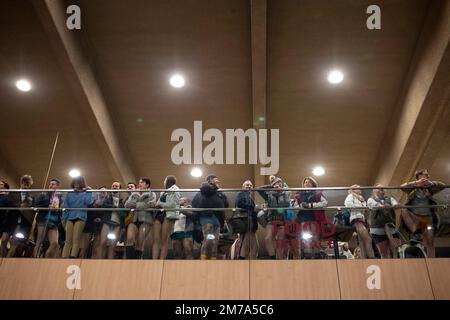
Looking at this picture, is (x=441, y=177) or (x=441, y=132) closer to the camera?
(x=441, y=132)

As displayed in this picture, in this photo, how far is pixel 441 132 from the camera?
876 cm

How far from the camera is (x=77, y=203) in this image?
6.03 m

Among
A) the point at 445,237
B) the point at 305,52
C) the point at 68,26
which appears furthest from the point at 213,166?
the point at 445,237

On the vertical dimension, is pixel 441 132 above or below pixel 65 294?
above

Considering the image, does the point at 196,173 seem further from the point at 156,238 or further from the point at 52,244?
the point at 52,244

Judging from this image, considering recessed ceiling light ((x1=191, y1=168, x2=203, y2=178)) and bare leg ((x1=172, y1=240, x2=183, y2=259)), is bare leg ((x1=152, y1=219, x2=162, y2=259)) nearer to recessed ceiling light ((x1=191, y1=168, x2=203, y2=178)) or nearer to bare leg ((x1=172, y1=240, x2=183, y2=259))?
bare leg ((x1=172, y1=240, x2=183, y2=259))

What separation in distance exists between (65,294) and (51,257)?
1.93 feet

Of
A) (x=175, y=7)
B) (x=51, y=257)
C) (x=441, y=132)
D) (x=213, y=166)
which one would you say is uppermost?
(x=175, y=7)

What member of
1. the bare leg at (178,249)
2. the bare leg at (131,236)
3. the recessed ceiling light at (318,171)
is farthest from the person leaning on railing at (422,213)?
the recessed ceiling light at (318,171)

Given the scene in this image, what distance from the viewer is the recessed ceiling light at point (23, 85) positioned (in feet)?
31.2

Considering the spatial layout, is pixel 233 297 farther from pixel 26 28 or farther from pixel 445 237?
pixel 26 28

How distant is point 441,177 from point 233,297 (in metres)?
8.32

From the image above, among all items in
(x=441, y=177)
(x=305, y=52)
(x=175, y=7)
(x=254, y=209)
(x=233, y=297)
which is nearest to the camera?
(x=233, y=297)

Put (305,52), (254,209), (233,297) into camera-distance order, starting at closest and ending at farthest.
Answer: (233,297)
(254,209)
(305,52)
